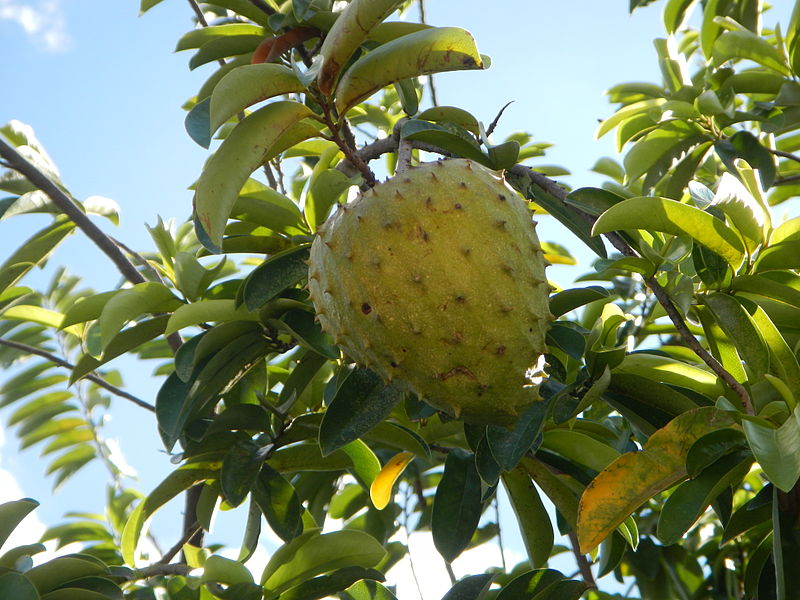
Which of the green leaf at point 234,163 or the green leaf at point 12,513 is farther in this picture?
the green leaf at point 12,513

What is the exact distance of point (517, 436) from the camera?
1521mm

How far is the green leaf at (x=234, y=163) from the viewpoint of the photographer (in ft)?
4.94

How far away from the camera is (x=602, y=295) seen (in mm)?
1662

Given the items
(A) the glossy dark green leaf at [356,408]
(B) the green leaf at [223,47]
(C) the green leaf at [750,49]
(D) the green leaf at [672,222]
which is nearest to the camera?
(D) the green leaf at [672,222]

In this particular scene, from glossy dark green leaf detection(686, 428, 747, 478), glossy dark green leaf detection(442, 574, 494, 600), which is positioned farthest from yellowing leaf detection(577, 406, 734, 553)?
glossy dark green leaf detection(442, 574, 494, 600)

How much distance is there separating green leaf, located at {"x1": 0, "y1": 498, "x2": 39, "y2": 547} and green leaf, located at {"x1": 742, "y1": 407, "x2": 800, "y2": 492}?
Answer: 4.52 feet

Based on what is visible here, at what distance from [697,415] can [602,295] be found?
0.34 metres

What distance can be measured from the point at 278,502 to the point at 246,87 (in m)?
0.99

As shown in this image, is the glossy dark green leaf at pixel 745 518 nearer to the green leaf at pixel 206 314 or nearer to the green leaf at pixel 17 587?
the green leaf at pixel 206 314

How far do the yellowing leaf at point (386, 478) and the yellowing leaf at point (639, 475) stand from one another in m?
0.61

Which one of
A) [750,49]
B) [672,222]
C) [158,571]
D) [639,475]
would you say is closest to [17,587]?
[158,571]

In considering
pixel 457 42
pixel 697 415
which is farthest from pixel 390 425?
pixel 457 42

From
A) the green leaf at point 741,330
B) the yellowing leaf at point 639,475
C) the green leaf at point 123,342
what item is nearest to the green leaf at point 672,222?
the green leaf at point 741,330

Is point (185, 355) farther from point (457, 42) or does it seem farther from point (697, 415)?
point (697, 415)
